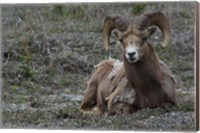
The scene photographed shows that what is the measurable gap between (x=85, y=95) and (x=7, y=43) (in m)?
0.84

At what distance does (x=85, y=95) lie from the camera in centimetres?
704

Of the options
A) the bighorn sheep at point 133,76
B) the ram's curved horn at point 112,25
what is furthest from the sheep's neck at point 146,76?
the ram's curved horn at point 112,25

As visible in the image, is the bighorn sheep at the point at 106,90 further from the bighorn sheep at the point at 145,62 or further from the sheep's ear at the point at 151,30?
the sheep's ear at the point at 151,30

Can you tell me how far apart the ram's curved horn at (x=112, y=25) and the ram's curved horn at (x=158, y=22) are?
12 centimetres

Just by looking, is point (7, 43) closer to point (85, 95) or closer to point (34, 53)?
point (34, 53)

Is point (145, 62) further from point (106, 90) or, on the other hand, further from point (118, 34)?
point (106, 90)

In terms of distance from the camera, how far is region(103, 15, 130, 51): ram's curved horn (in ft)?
22.2

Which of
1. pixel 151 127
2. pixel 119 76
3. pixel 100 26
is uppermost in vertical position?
pixel 100 26

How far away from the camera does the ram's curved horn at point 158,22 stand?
672cm

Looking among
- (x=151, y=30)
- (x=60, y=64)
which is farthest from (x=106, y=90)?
(x=151, y=30)

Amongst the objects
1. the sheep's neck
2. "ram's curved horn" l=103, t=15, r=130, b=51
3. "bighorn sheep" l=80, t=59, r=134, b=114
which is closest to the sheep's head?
"ram's curved horn" l=103, t=15, r=130, b=51

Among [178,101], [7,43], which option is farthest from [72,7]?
[178,101]

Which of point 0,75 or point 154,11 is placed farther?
point 0,75

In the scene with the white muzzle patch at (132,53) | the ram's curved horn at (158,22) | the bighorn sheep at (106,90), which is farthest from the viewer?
the bighorn sheep at (106,90)
